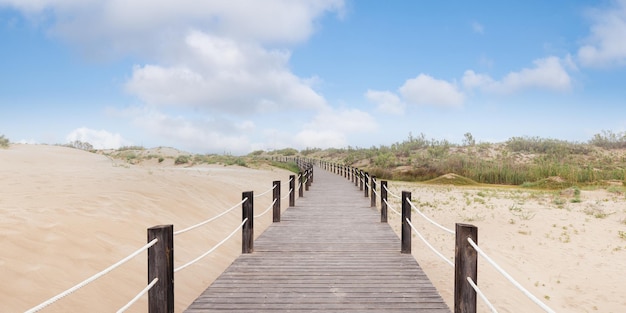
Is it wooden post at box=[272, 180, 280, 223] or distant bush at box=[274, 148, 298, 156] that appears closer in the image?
wooden post at box=[272, 180, 280, 223]

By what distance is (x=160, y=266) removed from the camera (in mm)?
4047

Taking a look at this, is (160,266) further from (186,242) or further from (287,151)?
Result: (287,151)

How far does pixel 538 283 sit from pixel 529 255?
2063mm

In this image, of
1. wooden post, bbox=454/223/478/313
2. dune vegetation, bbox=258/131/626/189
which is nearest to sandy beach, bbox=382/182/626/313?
wooden post, bbox=454/223/478/313

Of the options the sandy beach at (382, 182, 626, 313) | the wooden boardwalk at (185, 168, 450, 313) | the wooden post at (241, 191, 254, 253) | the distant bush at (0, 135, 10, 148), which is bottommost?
the sandy beach at (382, 182, 626, 313)

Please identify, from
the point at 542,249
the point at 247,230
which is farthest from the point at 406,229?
the point at 542,249

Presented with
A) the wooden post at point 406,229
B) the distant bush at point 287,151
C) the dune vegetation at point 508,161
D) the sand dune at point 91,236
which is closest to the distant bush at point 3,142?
the sand dune at point 91,236

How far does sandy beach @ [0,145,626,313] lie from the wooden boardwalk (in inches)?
42.6

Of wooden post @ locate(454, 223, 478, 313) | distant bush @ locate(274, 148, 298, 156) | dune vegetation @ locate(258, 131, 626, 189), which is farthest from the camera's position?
distant bush @ locate(274, 148, 298, 156)

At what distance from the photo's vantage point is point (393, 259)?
272 inches

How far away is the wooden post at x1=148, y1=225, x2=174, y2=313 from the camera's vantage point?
402 cm

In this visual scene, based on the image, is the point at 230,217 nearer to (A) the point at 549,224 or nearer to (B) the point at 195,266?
(B) the point at 195,266

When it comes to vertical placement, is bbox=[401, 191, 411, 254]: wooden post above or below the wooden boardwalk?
above

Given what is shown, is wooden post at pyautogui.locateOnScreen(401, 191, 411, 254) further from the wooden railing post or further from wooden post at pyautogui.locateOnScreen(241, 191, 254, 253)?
wooden post at pyautogui.locateOnScreen(241, 191, 254, 253)
